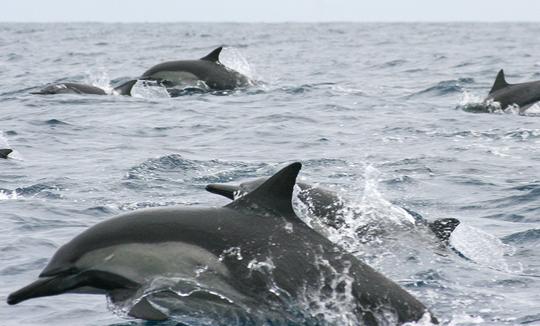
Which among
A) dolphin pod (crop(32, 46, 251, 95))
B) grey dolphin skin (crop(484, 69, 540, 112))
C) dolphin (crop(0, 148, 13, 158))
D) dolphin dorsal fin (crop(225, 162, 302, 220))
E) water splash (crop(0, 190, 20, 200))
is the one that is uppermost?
dolphin dorsal fin (crop(225, 162, 302, 220))

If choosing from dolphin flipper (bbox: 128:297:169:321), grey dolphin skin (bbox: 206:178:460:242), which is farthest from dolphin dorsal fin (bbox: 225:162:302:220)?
grey dolphin skin (bbox: 206:178:460:242)

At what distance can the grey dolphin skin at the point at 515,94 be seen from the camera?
2153 cm

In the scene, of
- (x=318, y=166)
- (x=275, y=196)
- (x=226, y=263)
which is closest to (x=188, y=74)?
(x=318, y=166)

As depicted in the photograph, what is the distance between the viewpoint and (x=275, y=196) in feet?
26.1

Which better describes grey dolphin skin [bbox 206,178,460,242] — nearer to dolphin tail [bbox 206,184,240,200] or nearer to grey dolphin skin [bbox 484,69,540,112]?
dolphin tail [bbox 206,184,240,200]

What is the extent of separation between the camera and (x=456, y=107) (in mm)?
23109

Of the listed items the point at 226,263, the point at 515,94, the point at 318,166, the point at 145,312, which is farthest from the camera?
the point at 515,94

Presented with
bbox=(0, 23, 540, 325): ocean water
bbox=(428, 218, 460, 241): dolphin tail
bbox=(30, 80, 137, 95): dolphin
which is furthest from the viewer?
bbox=(30, 80, 137, 95): dolphin

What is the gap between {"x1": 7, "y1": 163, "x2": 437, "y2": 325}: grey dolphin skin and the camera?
772 centimetres

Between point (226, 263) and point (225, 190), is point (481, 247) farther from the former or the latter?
point (226, 263)

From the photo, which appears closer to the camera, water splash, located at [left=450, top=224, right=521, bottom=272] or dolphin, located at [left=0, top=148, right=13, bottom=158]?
water splash, located at [left=450, top=224, right=521, bottom=272]

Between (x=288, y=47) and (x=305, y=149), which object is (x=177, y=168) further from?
(x=288, y=47)

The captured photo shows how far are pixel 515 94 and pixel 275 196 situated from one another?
14.7 m

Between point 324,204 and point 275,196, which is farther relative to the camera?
point 324,204
